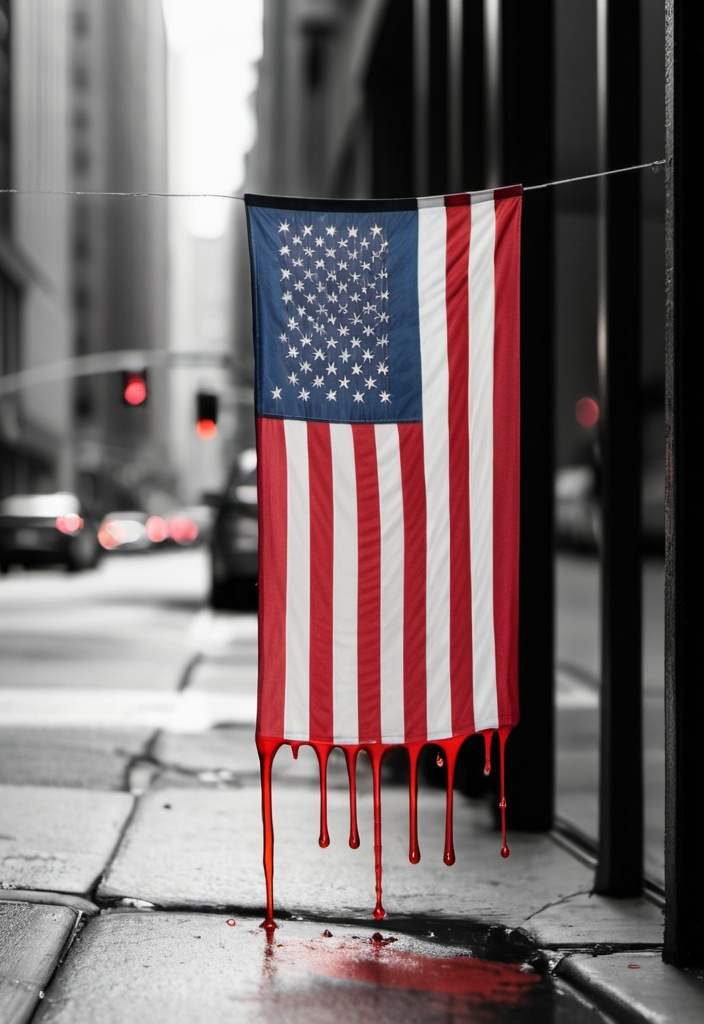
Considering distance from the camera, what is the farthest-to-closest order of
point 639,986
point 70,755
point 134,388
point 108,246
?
point 108,246, point 134,388, point 70,755, point 639,986

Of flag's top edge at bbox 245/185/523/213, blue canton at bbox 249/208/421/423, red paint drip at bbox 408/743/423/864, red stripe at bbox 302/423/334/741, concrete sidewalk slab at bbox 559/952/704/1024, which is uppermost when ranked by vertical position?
flag's top edge at bbox 245/185/523/213

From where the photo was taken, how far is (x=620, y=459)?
553 cm

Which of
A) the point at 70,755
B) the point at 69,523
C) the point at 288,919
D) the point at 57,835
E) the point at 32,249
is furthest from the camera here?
the point at 32,249

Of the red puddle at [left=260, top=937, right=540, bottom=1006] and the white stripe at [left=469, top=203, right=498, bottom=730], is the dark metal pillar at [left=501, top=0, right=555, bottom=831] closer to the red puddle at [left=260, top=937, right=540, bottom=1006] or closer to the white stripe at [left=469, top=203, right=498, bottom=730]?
the white stripe at [left=469, top=203, right=498, bottom=730]

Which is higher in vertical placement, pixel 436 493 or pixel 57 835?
pixel 436 493

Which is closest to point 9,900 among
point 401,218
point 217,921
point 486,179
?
point 217,921

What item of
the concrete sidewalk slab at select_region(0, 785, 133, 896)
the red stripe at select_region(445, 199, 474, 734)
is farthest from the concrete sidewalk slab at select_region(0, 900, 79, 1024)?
the red stripe at select_region(445, 199, 474, 734)

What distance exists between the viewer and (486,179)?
771 cm

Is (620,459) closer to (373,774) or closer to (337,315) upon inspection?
(337,315)

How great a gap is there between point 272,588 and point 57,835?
2250mm

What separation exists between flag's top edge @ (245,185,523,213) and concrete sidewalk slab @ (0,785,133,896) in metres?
2.68

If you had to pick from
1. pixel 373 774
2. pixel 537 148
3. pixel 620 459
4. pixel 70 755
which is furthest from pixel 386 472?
pixel 70 755

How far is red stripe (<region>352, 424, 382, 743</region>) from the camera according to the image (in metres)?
4.68

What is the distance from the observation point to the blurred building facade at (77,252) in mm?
64750
